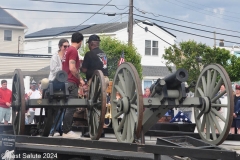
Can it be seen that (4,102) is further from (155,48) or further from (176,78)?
(155,48)

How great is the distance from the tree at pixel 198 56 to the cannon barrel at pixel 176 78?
2985 centimetres

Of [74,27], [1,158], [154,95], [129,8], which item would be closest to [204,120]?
[154,95]

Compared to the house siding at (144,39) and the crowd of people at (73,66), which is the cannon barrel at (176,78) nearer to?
the crowd of people at (73,66)

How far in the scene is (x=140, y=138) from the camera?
7.42m

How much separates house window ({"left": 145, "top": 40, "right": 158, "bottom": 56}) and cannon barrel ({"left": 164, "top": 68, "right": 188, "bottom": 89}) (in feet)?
165

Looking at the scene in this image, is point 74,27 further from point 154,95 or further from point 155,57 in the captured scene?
point 154,95

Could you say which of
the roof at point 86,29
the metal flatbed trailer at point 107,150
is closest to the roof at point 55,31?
the roof at point 86,29

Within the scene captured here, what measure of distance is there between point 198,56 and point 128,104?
31.8 meters

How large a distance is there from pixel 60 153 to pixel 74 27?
5857 centimetres

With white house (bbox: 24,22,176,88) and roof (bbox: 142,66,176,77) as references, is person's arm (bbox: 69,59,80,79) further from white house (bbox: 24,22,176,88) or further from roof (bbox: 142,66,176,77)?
roof (bbox: 142,66,176,77)

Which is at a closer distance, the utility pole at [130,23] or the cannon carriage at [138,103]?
the cannon carriage at [138,103]

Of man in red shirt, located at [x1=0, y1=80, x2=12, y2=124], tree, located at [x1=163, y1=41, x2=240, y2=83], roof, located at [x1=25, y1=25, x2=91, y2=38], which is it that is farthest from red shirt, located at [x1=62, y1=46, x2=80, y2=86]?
roof, located at [x1=25, y1=25, x2=91, y2=38]

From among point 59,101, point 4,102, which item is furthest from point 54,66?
point 4,102

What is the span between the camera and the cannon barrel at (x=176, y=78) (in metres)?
7.37
